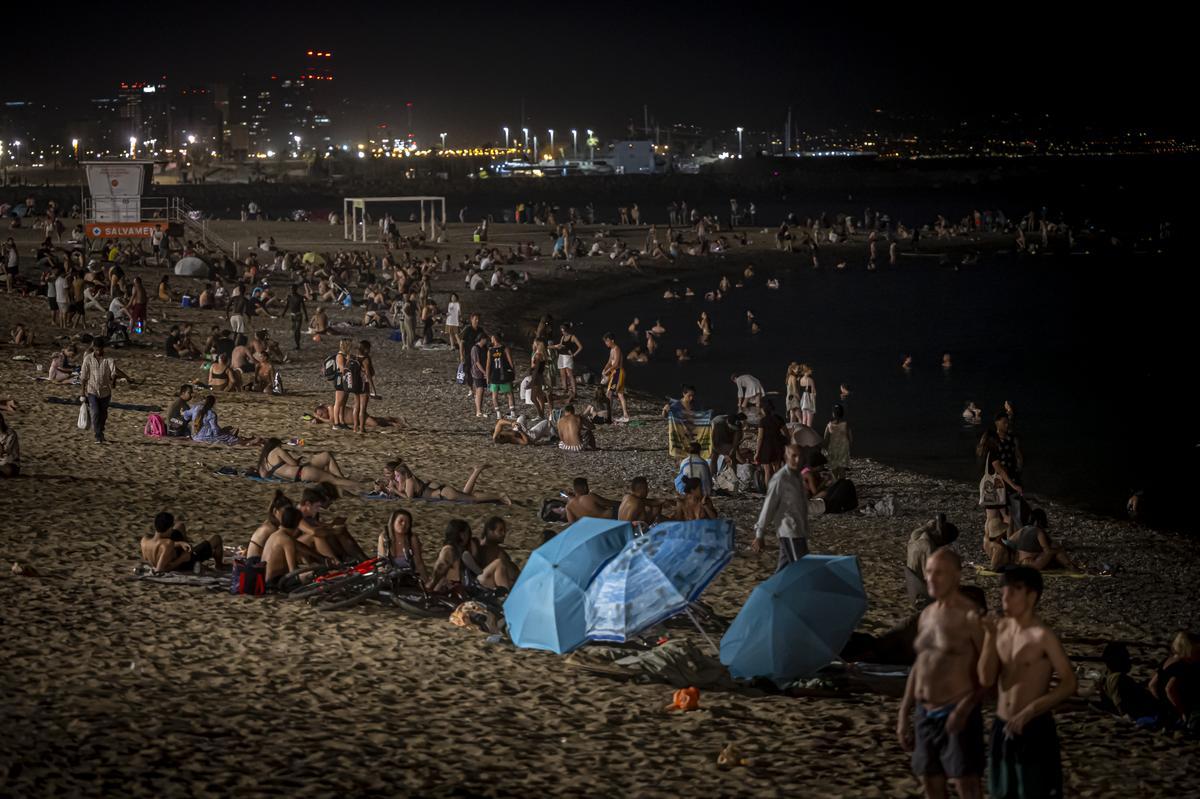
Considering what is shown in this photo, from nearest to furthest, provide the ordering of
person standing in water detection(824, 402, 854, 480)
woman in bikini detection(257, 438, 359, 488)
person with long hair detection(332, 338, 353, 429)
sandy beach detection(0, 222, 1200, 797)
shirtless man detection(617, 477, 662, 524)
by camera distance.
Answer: sandy beach detection(0, 222, 1200, 797) → shirtless man detection(617, 477, 662, 524) → woman in bikini detection(257, 438, 359, 488) → person standing in water detection(824, 402, 854, 480) → person with long hair detection(332, 338, 353, 429)

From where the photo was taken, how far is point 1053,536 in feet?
48.7

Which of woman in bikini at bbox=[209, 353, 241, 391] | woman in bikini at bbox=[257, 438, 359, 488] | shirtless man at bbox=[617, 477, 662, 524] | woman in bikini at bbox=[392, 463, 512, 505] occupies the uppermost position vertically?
woman in bikini at bbox=[209, 353, 241, 391]

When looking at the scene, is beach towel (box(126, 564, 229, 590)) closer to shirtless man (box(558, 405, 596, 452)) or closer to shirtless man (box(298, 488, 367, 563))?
shirtless man (box(298, 488, 367, 563))

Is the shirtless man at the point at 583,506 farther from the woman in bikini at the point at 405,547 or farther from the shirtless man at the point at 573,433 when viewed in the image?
the shirtless man at the point at 573,433

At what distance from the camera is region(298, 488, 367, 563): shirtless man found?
34.5ft

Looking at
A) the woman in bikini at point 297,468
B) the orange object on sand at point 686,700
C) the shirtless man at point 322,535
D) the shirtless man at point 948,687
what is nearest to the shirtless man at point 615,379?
the woman in bikini at point 297,468

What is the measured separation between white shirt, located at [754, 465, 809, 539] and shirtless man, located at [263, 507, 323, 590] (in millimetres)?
3700

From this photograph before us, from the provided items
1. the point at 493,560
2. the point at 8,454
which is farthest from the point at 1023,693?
the point at 8,454

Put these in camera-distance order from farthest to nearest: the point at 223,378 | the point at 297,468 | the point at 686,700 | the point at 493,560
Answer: the point at 223,378 < the point at 297,468 < the point at 493,560 < the point at 686,700

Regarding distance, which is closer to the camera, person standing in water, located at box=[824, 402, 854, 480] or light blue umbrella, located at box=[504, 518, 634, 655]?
light blue umbrella, located at box=[504, 518, 634, 655]

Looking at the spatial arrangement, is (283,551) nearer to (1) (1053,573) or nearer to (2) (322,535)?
(2) (322,535)

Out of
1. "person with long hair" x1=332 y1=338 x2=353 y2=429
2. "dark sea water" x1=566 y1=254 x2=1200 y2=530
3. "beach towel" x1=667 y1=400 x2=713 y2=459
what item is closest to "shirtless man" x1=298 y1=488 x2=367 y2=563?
"person with long hair" x1=332 y1=338 x2=353 y2=429

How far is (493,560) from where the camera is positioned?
1010 cm

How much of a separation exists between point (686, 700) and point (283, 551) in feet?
12.9
